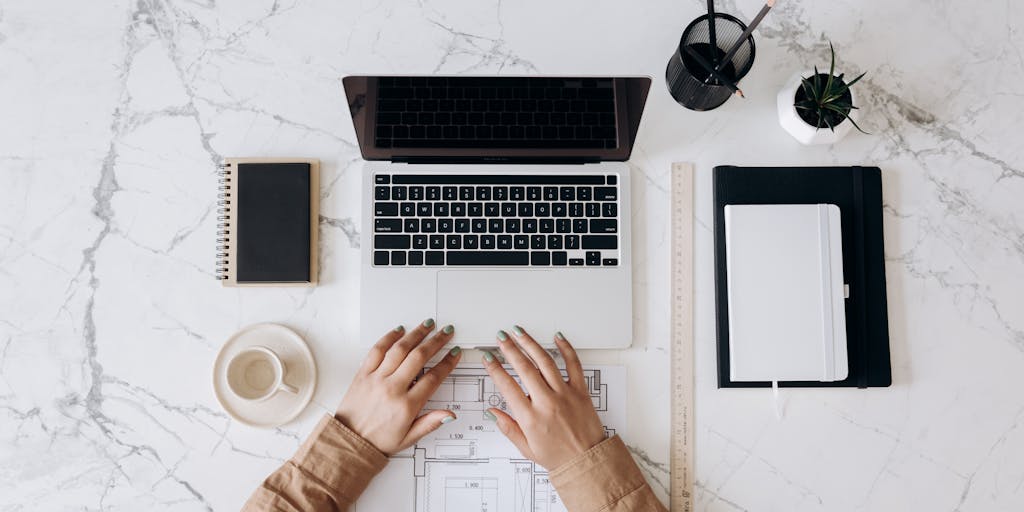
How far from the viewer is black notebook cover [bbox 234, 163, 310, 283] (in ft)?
3.01

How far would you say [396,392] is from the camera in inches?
34.6

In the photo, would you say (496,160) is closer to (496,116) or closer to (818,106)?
(496,116)

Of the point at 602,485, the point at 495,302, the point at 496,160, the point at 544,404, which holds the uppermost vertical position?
the point at 496,160

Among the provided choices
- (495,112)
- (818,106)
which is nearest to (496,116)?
(495,112)

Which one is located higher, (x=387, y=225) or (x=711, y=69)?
(x=711, y=69)

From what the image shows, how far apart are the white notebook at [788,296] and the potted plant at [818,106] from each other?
113mm

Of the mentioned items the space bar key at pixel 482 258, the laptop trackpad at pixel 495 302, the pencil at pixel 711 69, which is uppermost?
the pencil at pixel 711 69

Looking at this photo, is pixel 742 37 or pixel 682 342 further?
pixel 682 342

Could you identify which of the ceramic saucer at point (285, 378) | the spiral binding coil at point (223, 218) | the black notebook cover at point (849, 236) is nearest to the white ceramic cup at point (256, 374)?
the ceramic saucer at point (285, 378)

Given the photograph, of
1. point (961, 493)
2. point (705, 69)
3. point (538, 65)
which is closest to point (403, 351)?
point (538, 65)

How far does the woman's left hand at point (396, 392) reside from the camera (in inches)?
34.5

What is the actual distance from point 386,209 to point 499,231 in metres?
0.17

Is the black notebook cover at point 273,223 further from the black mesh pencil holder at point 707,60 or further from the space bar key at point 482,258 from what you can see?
the black mesh pencil holder at point 707,60

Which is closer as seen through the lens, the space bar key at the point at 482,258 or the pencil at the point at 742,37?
the pencil at the point at 742,37
